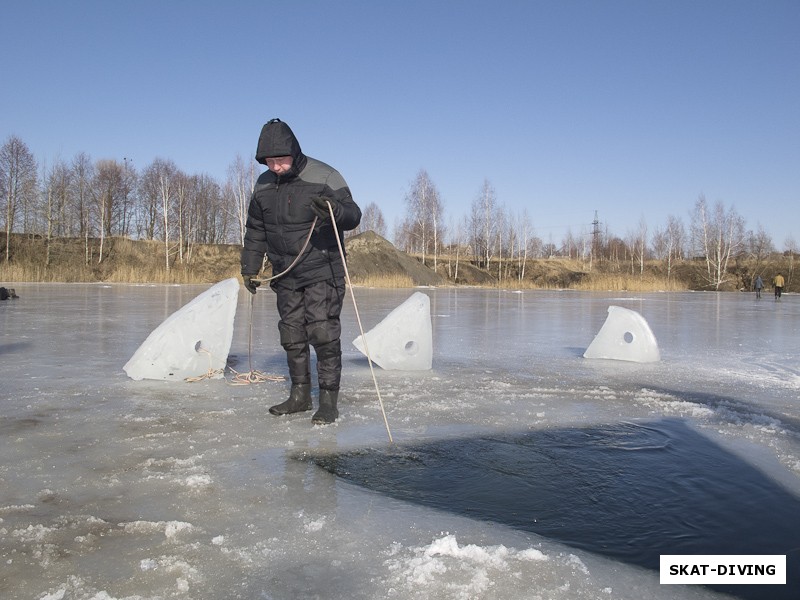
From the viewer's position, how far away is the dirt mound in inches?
1554

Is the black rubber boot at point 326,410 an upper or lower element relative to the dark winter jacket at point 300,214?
lower

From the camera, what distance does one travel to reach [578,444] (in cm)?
345

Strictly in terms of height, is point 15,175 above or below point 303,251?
above

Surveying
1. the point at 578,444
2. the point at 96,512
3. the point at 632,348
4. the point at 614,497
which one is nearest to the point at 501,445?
the point at 578,444

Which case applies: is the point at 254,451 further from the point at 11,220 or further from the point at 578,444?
the point at 11,220

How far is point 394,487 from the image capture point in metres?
2.70

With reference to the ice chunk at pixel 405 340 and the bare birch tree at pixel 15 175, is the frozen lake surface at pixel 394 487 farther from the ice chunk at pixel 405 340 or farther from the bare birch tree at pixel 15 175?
the bare birch tree at pixel 15 175

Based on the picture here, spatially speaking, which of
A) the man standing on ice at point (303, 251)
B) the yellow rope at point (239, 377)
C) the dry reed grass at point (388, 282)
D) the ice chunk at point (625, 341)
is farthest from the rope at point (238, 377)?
the dry reed grass at point (388, 282)

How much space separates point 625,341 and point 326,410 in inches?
181

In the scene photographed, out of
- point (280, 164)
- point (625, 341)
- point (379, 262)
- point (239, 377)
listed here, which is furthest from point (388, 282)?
point (280, 164)

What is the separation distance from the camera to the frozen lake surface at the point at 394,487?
1.87m

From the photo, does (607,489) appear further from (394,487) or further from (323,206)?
(323,206)

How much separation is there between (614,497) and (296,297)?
258cm

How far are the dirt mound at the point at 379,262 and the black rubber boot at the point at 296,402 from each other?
34.3 meters
